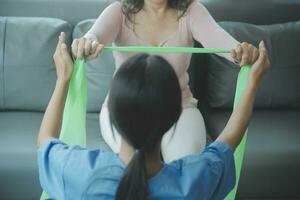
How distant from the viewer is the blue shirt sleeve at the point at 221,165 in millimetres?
1063

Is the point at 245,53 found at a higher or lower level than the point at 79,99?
higher

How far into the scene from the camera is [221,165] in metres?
1.08

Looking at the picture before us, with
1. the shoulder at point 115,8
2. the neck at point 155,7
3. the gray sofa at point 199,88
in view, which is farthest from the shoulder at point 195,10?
the gray sofa at point 199,88

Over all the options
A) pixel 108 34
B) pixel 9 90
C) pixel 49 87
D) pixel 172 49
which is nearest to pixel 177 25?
pixel 108 34

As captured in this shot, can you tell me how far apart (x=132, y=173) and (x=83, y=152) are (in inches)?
6.5

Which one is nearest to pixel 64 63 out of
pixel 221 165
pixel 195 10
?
pixel 221 165

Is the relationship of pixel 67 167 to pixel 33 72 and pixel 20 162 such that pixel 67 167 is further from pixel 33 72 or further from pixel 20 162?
pixel 33 72

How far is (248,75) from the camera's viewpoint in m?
1.31

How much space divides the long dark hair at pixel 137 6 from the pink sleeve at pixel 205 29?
0.10 feet

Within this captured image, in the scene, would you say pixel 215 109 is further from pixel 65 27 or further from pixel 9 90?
pixel 9 90

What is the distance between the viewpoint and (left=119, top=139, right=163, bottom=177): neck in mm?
975

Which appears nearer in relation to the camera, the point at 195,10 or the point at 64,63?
the point at 64,63

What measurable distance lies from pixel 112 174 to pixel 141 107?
182mm

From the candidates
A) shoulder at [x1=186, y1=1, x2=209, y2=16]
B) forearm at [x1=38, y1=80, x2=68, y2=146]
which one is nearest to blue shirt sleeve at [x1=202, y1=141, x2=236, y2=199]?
forearm at [x1=38, y1=80, x2=68, y2=146]
